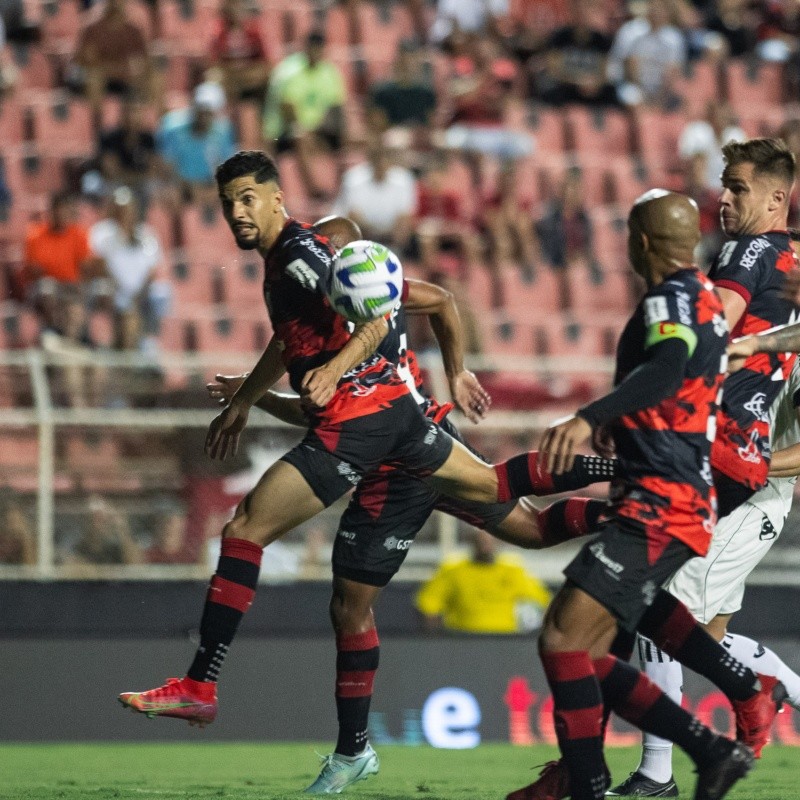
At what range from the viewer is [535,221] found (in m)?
14.9

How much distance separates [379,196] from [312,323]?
25.4ft

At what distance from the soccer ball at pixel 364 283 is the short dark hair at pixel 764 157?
1410mm

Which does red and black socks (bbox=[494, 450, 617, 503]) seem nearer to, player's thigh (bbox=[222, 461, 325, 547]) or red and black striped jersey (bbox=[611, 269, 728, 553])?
player's thigh (bbox=[222, 461, 325, 547])

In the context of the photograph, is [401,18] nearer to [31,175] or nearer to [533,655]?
[31,175]

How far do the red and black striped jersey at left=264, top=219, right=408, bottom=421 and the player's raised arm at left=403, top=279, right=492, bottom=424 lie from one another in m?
0.54

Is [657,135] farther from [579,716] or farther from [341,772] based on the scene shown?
[579,716]

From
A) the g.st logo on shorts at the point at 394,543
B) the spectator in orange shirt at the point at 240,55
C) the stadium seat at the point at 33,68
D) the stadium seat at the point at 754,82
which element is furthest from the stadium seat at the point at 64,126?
the g.st logo on shorts at the point at 394,543

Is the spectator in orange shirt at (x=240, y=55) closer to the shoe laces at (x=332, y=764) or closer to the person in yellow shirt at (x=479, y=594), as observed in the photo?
the person in yellow shirt at (x=479, y=594)

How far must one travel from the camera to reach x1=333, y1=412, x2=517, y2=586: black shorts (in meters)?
6.86

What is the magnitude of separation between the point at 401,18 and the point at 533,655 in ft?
29.7

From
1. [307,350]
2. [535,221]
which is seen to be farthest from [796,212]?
[307,350]

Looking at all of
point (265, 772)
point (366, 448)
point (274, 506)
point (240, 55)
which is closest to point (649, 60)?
point (240, 55)

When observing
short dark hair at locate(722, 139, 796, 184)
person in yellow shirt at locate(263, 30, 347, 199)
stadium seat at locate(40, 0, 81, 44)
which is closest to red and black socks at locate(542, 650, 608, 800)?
short dark hair at locate(722, 139, 796, 184)

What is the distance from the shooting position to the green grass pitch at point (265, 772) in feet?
22.0
